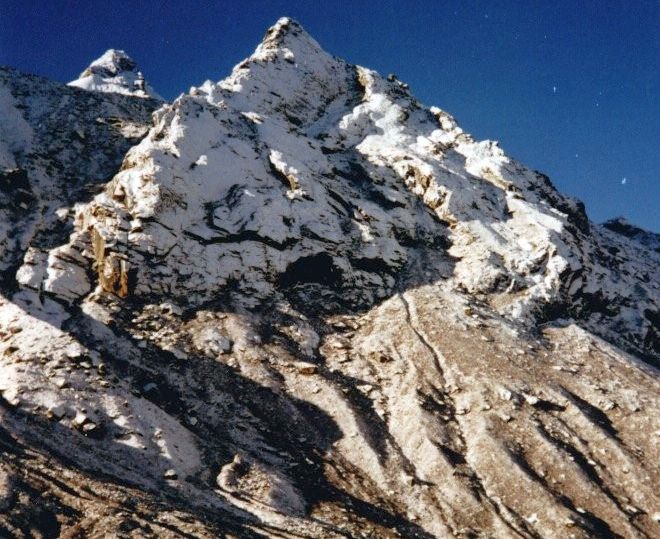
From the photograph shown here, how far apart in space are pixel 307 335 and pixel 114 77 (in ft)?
268

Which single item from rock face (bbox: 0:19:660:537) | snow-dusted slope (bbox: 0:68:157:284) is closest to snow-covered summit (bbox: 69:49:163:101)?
snow-dusted slope (bbox: 0:68:157:284)

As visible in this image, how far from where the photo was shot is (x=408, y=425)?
2758 cm

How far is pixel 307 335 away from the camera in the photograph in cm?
3578

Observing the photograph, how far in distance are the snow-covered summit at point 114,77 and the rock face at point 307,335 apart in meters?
24.2

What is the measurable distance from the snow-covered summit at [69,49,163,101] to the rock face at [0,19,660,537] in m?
24.2

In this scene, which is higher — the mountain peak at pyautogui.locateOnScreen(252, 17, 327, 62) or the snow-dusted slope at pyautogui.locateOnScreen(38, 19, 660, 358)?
the mountain peak at pyautogui.locateOnScreen(252, 17, 327, 62)

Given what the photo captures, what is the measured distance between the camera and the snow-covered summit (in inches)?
3425

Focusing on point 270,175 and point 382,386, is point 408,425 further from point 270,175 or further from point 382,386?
point 270,175

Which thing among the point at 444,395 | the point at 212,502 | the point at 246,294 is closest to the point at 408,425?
the point at 444,395

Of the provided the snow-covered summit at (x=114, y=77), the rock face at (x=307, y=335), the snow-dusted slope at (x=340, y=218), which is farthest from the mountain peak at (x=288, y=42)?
the snow-covered summit at (x=114, y=77)

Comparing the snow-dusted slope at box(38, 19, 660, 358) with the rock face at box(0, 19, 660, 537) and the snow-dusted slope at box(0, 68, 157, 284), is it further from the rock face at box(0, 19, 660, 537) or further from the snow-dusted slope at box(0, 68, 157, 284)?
the snow-dusted slope at box(0, 68, 157, 284)

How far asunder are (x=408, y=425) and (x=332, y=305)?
47.9 ft

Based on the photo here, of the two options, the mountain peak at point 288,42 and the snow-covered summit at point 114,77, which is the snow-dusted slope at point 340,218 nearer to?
the mountain peak at point 288,42

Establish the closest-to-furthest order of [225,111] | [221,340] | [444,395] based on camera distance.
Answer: [444,395] → [221,340] → [225,111]
